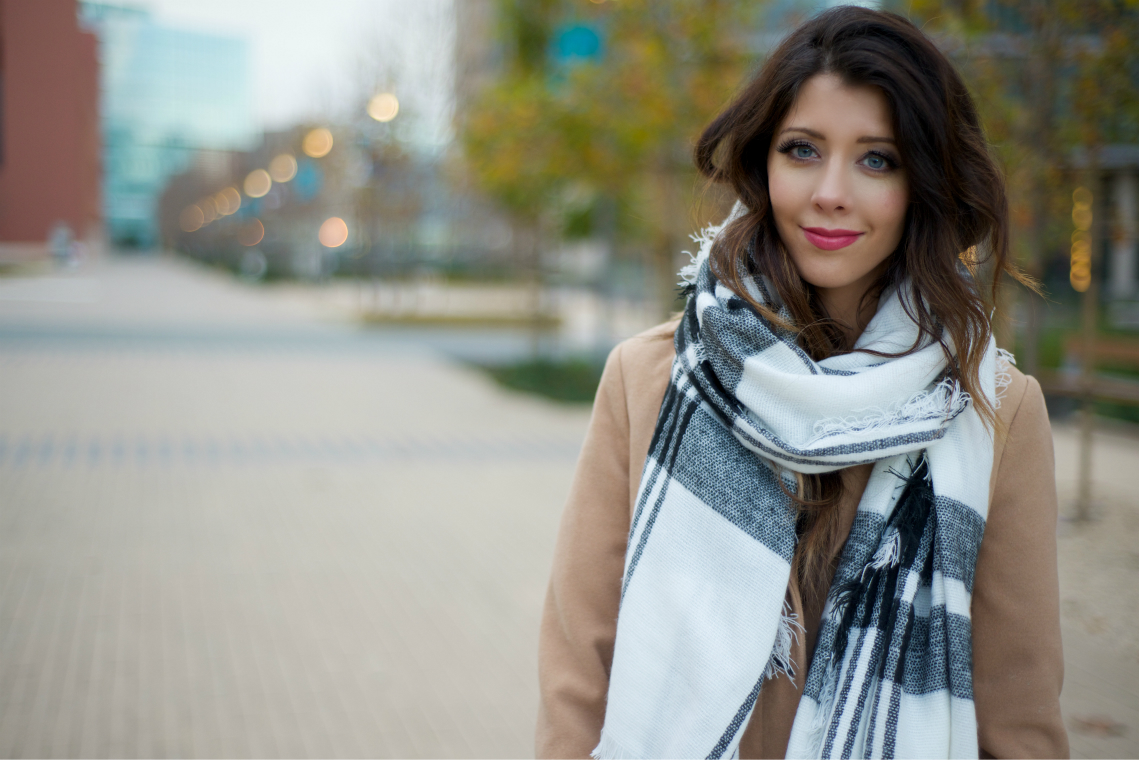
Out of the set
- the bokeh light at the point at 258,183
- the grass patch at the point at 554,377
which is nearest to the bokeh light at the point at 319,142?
the grass patch at the point at 554,377

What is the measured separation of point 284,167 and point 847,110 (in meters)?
41.3

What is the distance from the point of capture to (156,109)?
9162 cm

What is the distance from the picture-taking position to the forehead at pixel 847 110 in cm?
156

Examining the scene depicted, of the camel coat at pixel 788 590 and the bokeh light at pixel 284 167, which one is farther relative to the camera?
the bokeh light at pixel 284 167

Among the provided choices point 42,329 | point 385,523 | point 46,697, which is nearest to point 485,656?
point 46,697

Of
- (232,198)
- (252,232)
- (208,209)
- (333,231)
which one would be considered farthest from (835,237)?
(208,209)

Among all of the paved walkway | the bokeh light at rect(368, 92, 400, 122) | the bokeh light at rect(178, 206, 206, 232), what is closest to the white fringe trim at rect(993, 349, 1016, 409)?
the paved walkway

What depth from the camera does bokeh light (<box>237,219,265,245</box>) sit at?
5847 cm

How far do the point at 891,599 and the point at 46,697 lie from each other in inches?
130

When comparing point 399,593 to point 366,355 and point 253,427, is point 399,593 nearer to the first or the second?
point 253,427

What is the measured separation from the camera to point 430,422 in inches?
398

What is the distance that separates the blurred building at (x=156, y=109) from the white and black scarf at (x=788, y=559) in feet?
252

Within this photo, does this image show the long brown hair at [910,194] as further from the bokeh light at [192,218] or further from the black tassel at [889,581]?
the bokeh light at [192,218]

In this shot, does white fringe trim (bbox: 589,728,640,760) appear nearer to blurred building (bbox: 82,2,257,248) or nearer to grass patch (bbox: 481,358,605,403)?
grass patch (bbox: 481,358,605,403)
